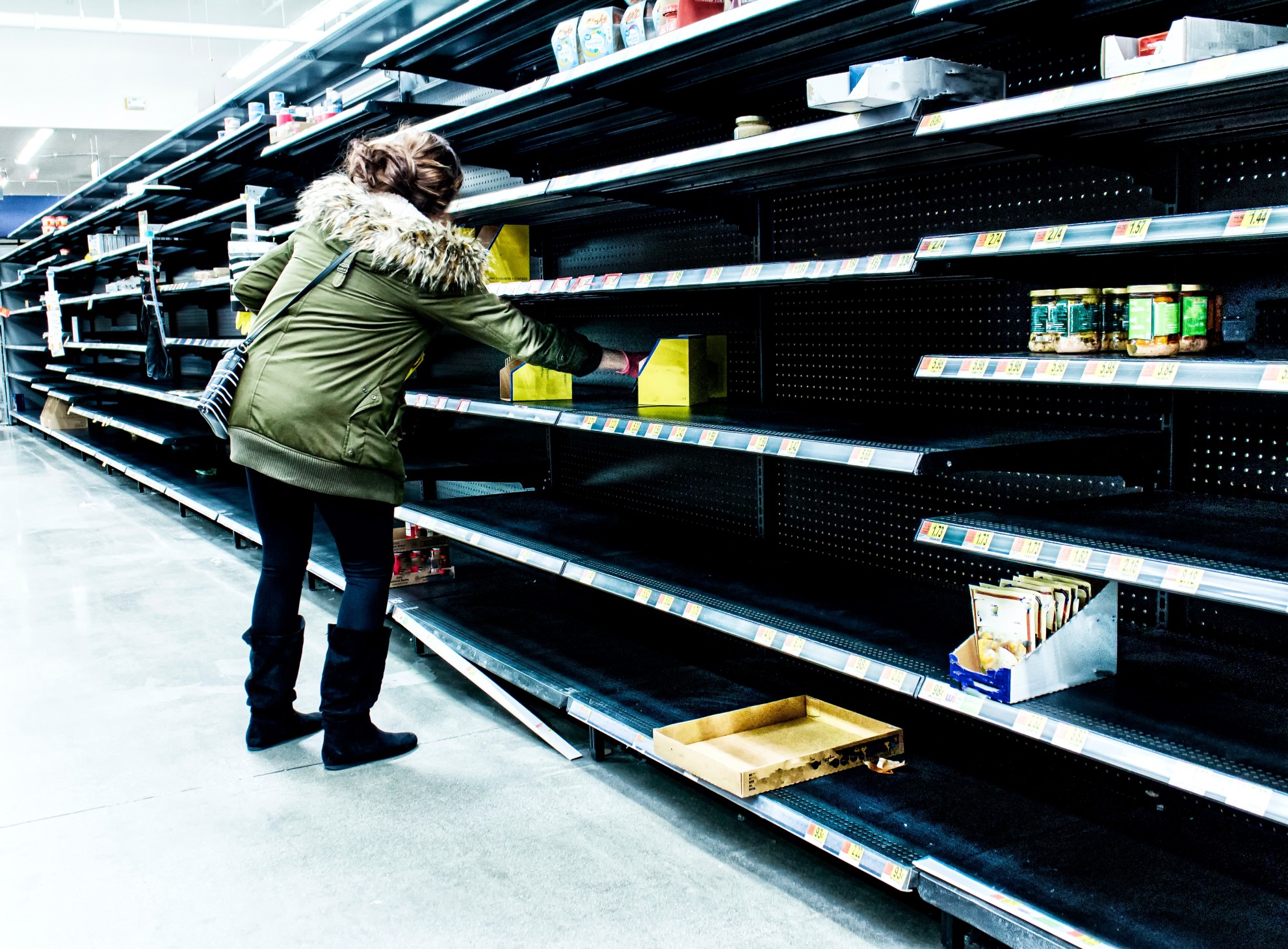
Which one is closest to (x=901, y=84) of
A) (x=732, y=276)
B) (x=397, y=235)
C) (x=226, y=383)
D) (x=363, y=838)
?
(x=732, y=276)

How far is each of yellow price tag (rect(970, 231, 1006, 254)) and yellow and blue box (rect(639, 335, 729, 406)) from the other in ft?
4.52

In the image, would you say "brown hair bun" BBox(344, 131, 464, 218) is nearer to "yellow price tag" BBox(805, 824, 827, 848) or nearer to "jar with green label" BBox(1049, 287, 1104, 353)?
→ "jar with green label" BBox(1049, 287, 1104, 353)

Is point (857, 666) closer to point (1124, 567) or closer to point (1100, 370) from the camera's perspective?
point (1124, 567)

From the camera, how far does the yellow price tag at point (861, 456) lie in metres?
2.24

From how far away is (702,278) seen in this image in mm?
2871

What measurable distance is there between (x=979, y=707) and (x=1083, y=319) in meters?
0.75

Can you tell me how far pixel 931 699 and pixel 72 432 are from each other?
42.3ft

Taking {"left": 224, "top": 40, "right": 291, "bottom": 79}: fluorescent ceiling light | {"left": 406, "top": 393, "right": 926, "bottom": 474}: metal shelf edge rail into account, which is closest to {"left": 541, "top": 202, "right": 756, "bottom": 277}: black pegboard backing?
{"left": 406, "top": 393, "right": 926, "bottom": 474}: metal shelf edge rail

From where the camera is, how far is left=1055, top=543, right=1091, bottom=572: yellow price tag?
1.88 m

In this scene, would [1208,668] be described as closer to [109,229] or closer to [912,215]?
[912,215]

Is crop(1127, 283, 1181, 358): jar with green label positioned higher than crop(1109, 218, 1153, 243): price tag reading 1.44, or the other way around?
crop(1109, 218, 1153, 243): price tag reading 1.44

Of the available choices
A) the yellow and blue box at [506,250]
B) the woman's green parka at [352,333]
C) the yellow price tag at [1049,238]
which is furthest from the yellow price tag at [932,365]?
the yellow and blue box at [506,250]

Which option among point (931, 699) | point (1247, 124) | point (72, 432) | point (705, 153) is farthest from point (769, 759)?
point (72, 432)

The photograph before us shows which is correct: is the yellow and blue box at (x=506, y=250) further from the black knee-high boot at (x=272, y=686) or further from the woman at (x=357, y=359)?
the black knee-high boot at (x=272, y=686)
